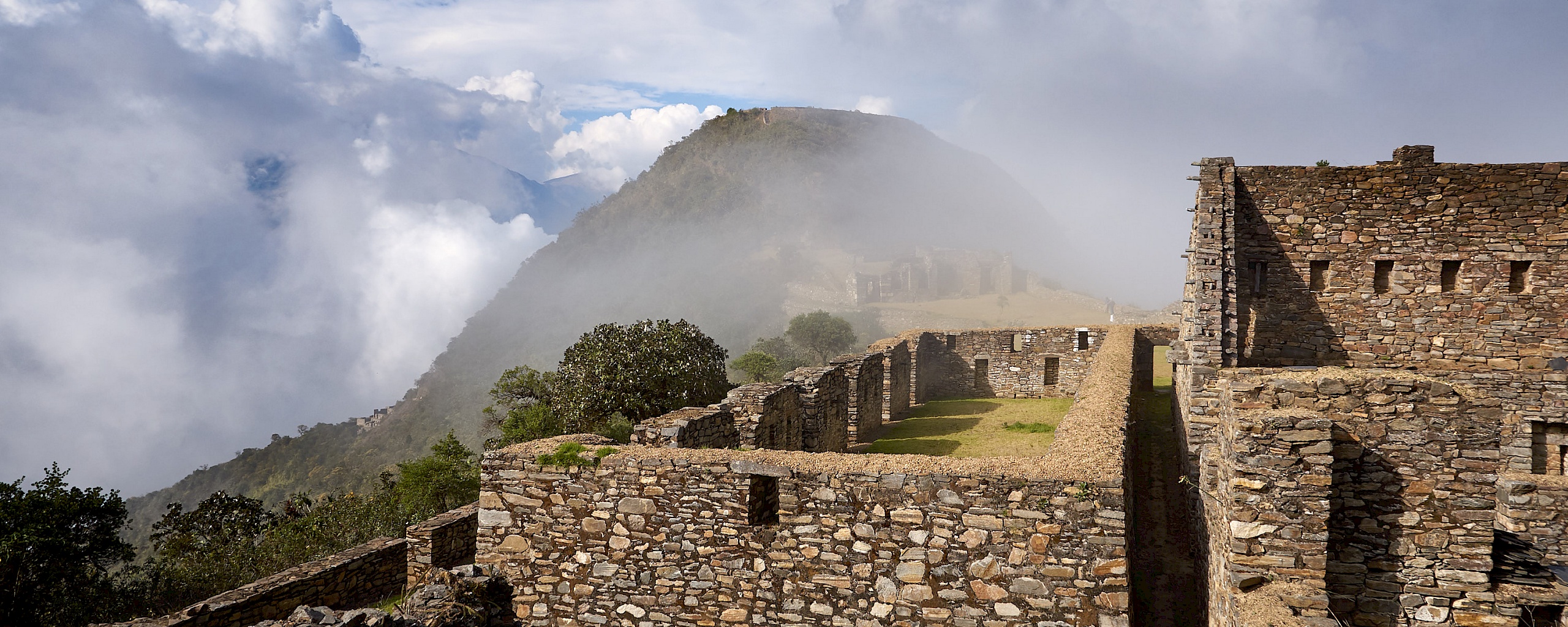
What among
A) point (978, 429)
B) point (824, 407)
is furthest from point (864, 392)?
point (824, 407)

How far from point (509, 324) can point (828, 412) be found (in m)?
155

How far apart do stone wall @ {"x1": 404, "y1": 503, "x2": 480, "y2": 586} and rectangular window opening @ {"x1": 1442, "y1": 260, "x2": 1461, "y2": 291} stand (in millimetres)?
16204

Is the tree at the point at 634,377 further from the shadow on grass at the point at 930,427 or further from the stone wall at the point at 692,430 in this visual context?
the stone wall at the point at 692,430

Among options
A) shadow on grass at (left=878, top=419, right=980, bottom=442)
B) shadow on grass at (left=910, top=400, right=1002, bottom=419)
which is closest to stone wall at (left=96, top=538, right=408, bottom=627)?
shadow on grass at (left=878, top=419, right=980, bottom=442)

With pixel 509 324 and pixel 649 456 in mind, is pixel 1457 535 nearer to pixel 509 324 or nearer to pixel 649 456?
pixel 649 456

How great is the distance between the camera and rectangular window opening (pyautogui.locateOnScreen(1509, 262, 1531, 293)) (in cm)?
1248

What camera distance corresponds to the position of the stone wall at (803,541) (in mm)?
7023

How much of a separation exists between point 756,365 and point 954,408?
1021 inches

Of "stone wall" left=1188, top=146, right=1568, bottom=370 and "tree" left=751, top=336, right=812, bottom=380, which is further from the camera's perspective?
"tree" left=751, top=336, right=812, bottom=380

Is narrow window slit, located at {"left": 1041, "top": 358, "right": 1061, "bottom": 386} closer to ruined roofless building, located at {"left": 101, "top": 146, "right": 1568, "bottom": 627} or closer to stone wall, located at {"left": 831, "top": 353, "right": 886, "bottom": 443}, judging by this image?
stone wall, located at {"left": 831, "top": 353, "right": 886, "bottom": 443}

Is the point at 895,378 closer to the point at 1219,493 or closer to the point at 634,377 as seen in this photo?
the point at 634,377

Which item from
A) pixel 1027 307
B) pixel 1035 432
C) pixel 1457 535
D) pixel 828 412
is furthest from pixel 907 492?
pixel 1027 307

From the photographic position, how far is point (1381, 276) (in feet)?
43.0

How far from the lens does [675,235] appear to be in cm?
17738
